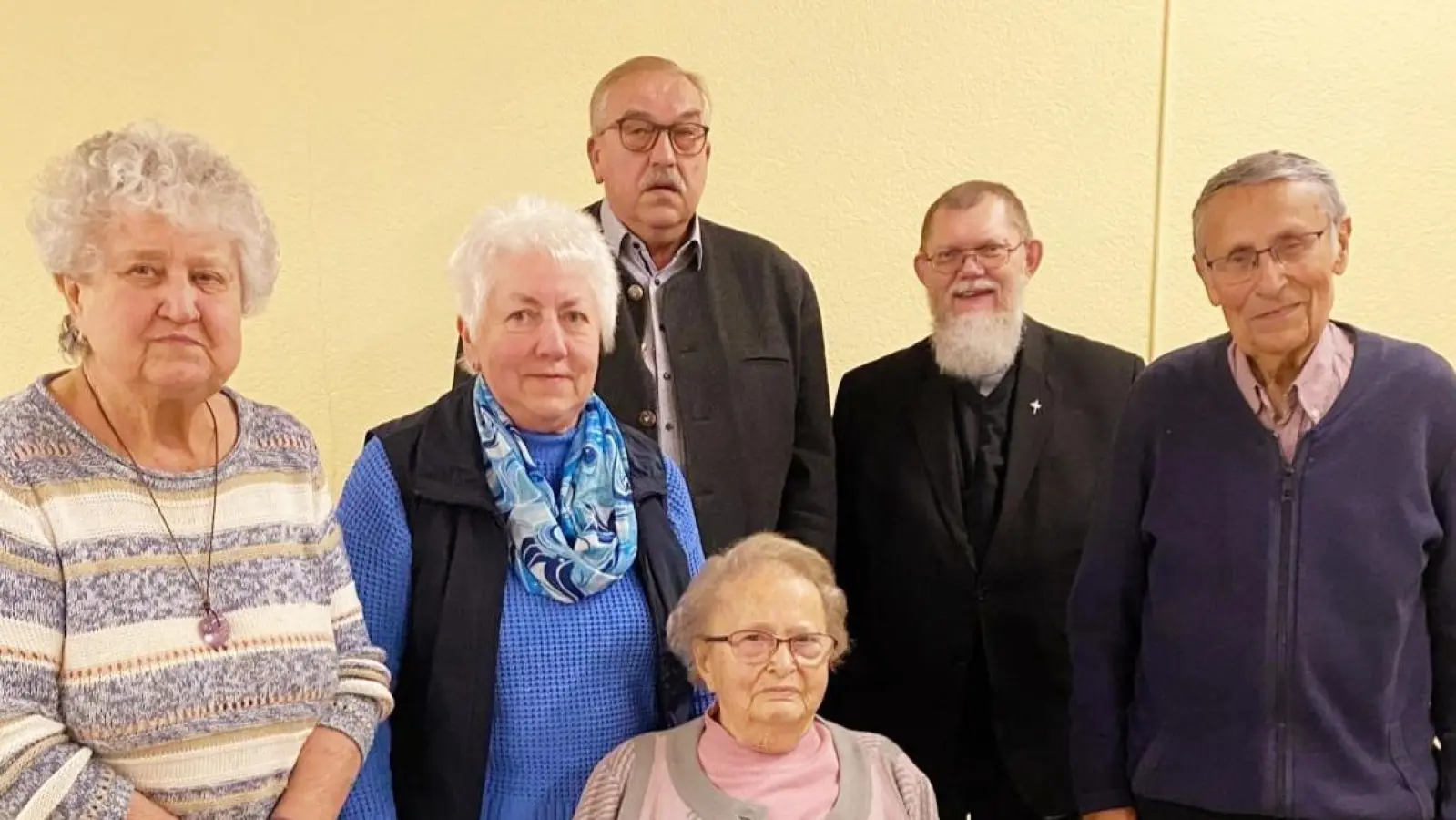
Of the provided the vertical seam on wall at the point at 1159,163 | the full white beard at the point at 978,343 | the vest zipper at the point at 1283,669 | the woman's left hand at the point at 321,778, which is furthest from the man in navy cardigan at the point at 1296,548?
the vertical seam on wall at the point at 1159,163

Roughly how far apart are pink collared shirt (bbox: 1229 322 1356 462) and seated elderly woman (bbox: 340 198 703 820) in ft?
3.06

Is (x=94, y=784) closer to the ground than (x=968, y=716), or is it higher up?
higher up

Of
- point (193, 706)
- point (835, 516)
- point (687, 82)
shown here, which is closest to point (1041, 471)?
point (835, 516)

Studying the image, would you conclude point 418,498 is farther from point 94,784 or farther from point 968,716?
point 968,716

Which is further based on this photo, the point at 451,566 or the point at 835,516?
the point at 835,516

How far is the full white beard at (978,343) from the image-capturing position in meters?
2.33

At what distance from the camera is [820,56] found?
2.95m

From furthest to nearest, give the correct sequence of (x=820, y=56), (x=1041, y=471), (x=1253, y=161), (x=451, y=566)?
1. (x=820, y=56)
2. (x=1041, y=471)
3. (x=1253, y=161)
4. (x=451, y=566)

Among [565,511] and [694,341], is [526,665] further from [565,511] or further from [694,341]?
[694,341]

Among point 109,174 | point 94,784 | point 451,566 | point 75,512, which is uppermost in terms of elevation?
point 109,174

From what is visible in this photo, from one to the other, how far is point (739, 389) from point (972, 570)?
552 mm

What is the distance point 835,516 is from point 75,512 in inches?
56.4

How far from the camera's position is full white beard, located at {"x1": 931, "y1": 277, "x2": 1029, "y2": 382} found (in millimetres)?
2328

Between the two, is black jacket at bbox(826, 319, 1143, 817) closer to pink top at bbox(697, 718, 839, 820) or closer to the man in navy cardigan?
the man in navy cardigan
